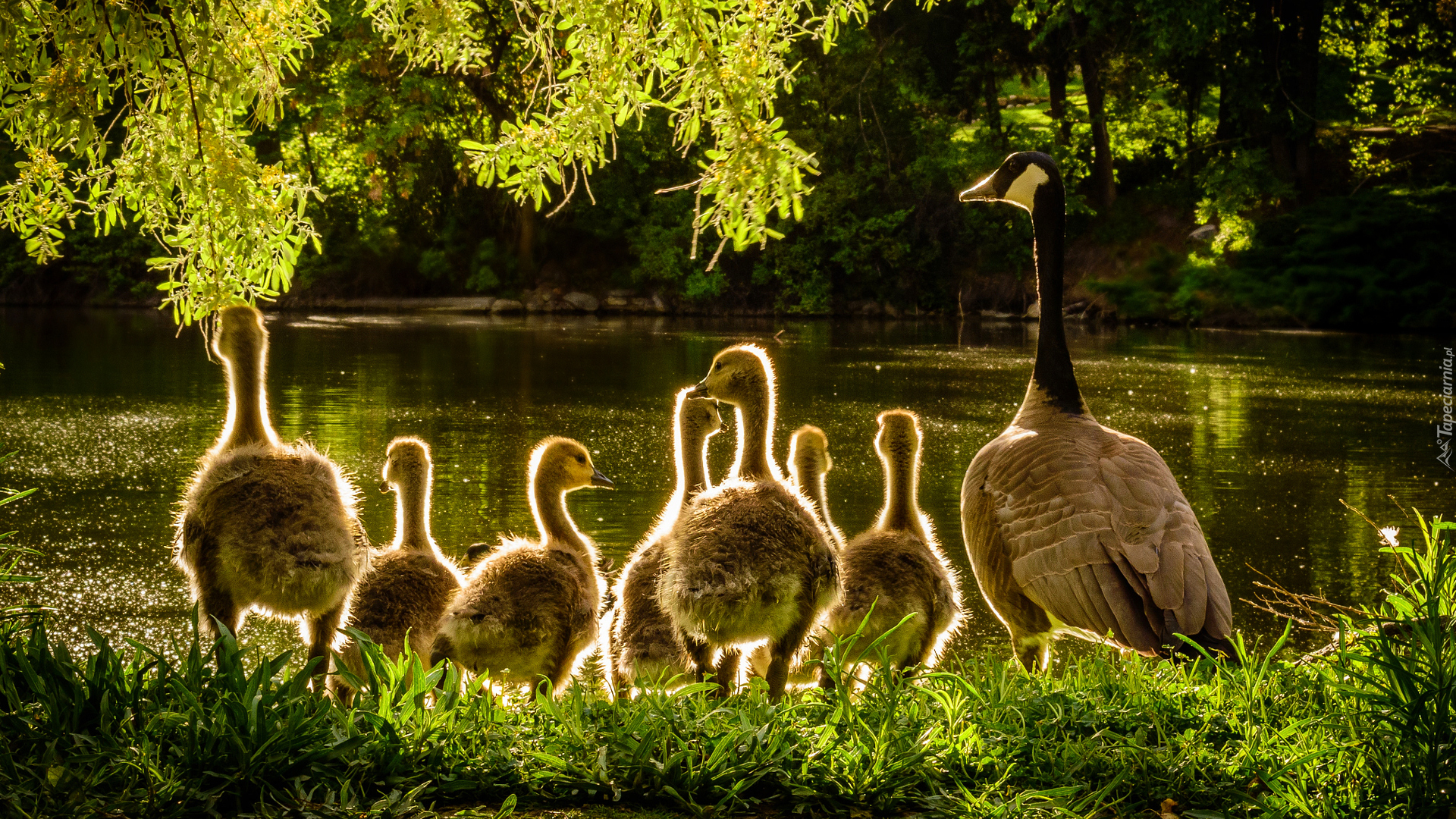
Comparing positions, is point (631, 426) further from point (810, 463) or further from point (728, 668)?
point (728, 668)

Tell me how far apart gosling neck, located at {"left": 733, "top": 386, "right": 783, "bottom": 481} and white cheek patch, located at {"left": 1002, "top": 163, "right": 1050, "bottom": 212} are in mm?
2634

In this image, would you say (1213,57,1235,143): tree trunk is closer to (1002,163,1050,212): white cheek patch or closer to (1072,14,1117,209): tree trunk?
(1072,14,1117,209): tree trunk

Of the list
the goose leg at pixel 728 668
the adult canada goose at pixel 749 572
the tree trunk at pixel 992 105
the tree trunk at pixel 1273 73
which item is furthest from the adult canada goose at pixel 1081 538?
the tree trunk at pixel 992 105

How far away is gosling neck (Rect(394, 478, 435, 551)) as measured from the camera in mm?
6445

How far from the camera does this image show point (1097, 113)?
155 feet

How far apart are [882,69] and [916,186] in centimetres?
552

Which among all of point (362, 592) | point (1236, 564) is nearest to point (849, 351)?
point (1236, 564)

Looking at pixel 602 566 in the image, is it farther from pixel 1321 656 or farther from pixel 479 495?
pixel 1321 656

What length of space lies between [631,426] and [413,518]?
1065 centimetres

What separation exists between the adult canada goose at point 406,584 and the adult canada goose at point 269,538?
30cm


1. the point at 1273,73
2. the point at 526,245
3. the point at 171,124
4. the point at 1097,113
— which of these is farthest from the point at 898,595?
the point at 526,245

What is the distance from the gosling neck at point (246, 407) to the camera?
18.8ft

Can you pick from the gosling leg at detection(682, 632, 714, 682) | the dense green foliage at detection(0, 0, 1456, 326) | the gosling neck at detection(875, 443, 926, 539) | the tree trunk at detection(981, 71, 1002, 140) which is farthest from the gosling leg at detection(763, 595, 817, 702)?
the tree trunk at detection(981, 71, 1002, 140)

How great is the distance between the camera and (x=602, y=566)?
8.70 m
